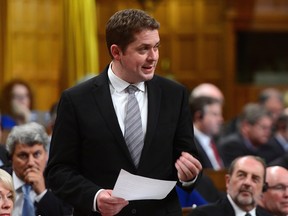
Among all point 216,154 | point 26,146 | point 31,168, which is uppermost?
point 26,146

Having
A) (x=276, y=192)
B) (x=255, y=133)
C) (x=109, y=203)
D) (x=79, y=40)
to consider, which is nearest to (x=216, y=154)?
(x=255, y=133)

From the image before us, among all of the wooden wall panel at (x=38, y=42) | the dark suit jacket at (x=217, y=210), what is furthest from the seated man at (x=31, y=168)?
the wooden wall panel at (x=38, y=42)

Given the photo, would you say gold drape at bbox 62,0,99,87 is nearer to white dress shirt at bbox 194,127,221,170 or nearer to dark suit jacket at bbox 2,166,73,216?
white dress shirt at bbox 194,127,221,170

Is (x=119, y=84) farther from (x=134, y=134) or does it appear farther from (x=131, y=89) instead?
(x=134, y=134)

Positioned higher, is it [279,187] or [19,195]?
[19,195]

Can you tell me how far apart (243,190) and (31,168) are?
4.46 feet

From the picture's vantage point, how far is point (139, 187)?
312cm

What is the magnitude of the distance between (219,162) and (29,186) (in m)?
3.07

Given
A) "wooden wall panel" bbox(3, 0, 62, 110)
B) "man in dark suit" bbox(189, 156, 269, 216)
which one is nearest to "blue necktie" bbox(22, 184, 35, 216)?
"man in dark suit" bbox(189, 156, 269, 216)

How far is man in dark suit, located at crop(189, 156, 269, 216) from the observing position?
5027 millimetres

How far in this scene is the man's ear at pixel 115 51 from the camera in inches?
128

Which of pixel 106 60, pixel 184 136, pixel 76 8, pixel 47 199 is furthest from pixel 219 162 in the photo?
pixel 106 60

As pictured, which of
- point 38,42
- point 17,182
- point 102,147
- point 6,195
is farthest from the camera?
point 38,42

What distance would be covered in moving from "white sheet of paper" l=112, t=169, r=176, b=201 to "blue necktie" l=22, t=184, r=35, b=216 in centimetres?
176
